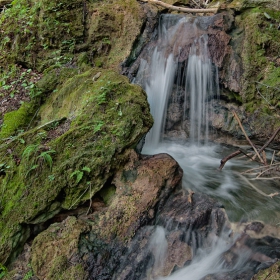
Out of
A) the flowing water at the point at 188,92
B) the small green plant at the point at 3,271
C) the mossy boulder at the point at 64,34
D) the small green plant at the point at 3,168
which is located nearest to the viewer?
the small green plant at the point at 3,271

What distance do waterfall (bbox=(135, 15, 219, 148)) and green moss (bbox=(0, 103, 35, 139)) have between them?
2.70 metres

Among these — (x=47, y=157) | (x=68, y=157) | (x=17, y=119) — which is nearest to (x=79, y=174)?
(x=68, y=157)

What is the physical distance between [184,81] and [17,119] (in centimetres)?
397

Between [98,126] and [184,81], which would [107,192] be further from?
[184,81]

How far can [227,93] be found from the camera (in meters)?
6.48

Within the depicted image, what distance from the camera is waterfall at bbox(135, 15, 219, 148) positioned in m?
6.46

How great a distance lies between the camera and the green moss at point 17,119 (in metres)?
4.62

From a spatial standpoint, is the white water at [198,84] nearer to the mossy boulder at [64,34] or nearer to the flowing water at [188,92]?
the flowing water at [188,92]

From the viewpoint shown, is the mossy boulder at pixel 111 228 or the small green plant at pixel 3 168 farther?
the small green plant at pixel 3 168

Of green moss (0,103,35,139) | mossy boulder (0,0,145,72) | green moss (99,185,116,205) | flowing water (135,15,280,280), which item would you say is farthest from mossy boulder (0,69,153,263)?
mossy boulder (0,0,145,72)

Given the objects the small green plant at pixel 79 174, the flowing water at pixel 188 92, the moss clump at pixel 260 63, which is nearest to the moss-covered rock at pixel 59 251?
the small green plant at pixel 79 174

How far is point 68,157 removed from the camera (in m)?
3.68

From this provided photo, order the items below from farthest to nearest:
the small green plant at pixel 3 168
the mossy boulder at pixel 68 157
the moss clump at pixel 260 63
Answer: the moss clump at pixel 260 63
the small green plant at pixel 3 168
the mossy boulder at pixel 68 157

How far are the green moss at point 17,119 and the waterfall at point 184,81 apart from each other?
270cm
